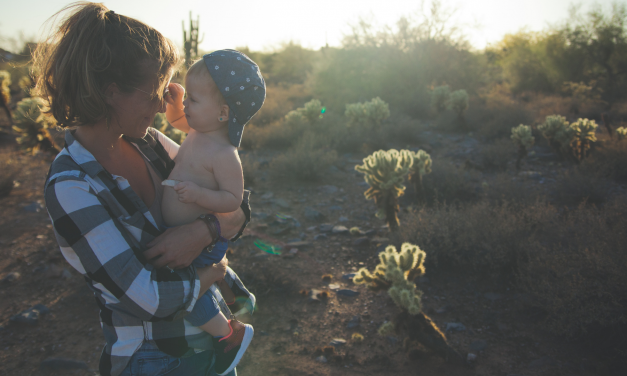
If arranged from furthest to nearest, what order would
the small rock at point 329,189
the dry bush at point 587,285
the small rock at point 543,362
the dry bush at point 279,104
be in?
the dry bush at point 279,104
the small rock at point 329,189
the dry bush at point 587,285
the small rock at point 543,362

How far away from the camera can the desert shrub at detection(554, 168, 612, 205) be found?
22.7ft

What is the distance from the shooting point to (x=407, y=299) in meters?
3.46

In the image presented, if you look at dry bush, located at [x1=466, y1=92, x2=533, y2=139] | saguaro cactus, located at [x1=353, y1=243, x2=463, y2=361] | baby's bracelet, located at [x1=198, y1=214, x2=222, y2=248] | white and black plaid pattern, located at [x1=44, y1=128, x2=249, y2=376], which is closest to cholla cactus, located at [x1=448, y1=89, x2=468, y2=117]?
dry bush, located at [x1=466, y1=92, x2=533, y2=139]

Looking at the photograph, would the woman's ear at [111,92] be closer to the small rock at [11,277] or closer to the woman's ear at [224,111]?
the woman's ear at [224,111]

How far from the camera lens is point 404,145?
12344 mm

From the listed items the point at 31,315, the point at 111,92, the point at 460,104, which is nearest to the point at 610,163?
the point at 460,104

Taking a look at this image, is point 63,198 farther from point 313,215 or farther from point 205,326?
point 313,215

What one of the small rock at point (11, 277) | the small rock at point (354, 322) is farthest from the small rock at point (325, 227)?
the small rock at point (11, 277)

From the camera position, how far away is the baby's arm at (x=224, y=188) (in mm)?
1660

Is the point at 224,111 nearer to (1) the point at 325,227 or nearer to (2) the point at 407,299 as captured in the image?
(2) the point at 407,299

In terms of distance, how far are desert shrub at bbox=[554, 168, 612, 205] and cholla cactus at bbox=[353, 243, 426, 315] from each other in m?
4.92

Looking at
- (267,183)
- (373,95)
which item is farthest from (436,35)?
(267,183)

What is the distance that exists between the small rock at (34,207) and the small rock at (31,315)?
11.3 feet

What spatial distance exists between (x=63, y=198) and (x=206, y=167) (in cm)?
66
